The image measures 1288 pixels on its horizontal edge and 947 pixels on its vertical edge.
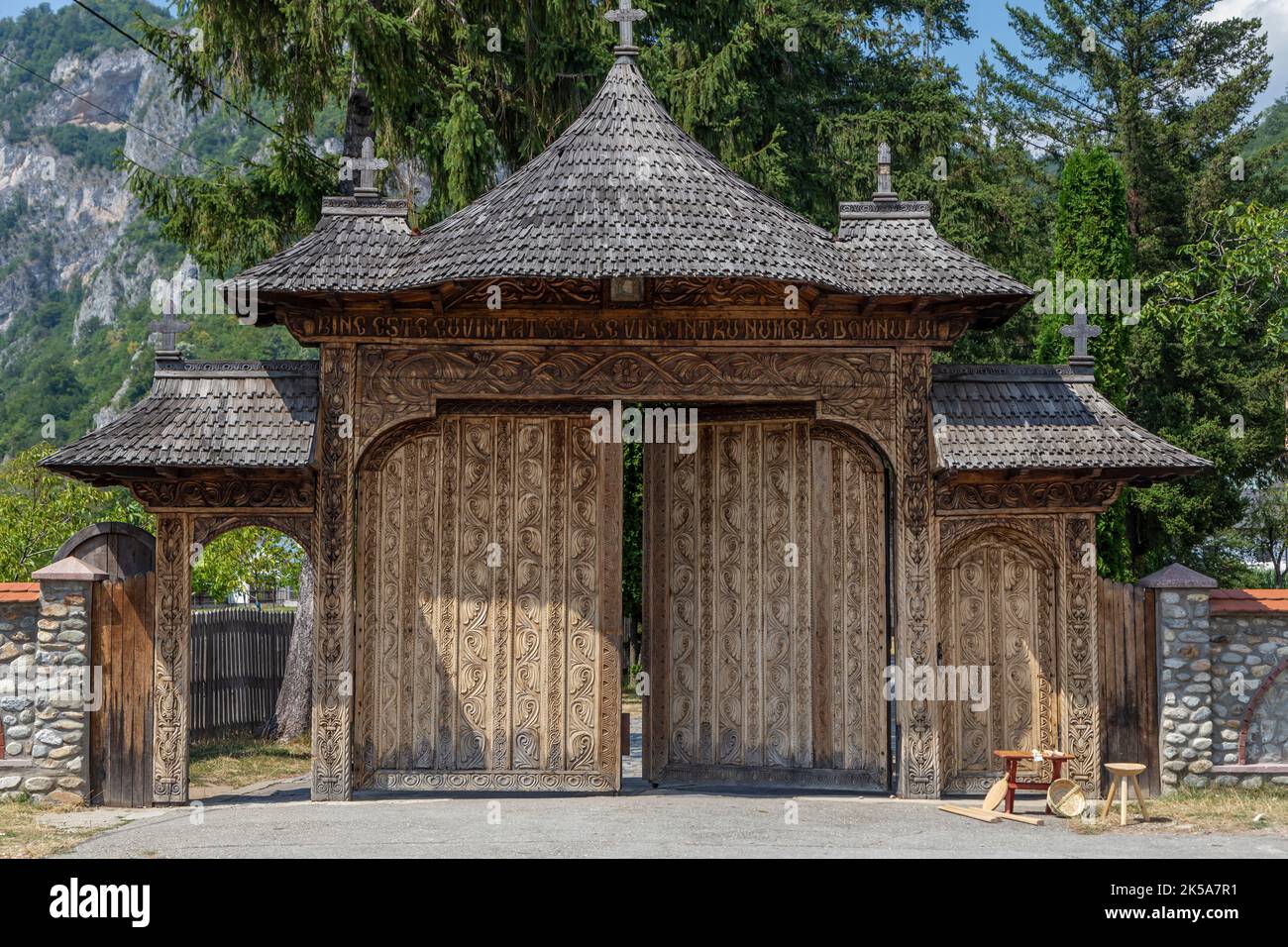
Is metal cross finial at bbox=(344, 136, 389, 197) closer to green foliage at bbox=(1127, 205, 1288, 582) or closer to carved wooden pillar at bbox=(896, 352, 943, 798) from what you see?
carved wooden pillar at bbox=(896, 352, 943, 798)

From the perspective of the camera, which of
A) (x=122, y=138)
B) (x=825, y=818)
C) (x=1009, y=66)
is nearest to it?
(x=825, y=818)

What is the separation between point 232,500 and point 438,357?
2.01m

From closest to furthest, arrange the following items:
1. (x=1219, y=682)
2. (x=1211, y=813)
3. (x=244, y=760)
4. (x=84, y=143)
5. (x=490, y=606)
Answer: (x=1211, y=813) → (x=1219, y=682) → (x=490, y=606) → (x=244, y=760) → (x=84, y=143)

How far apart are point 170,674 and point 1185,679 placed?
27.4ft

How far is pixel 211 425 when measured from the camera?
1096 cm

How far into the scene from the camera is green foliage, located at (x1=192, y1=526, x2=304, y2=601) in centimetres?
2455

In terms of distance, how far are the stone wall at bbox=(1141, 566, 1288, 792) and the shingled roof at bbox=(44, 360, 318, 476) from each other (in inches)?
286

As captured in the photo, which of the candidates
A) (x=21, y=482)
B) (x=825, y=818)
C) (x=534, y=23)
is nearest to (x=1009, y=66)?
(x=534, y=23)

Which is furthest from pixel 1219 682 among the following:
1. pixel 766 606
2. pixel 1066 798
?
pixel 766 606

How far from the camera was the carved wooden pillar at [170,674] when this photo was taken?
10.9 metres

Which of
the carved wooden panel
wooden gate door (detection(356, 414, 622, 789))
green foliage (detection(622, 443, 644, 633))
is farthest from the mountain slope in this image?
the carved wooden panel

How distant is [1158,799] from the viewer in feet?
37.0

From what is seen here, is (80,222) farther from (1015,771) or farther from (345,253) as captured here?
(1015,771)
